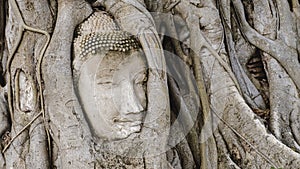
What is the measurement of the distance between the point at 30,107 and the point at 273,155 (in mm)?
1369

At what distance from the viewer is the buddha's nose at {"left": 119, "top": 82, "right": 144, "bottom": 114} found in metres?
2.56

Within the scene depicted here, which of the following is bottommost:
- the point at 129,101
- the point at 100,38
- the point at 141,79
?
the point at 129,101

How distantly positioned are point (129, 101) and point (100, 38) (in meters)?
0.37

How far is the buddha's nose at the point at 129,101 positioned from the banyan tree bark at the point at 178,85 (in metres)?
0.09

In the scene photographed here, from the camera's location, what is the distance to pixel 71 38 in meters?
2.63

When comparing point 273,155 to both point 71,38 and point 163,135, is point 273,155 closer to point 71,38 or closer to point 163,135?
point 163,135

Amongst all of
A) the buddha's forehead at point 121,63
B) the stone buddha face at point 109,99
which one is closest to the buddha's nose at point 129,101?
the stone buddha face at point 109,99

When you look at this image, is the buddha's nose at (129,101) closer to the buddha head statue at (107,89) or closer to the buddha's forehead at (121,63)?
the buddha head statue at (107,89)

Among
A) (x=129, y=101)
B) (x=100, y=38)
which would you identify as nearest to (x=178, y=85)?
(x=129, y=101)

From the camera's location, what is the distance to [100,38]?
2588 millimetres

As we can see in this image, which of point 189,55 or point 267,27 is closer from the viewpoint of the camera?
point 189,55

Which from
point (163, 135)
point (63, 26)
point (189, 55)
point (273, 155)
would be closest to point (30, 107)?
point (63, 26)

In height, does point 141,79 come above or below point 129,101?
above

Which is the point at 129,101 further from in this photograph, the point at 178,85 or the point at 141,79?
the point at 178,85
